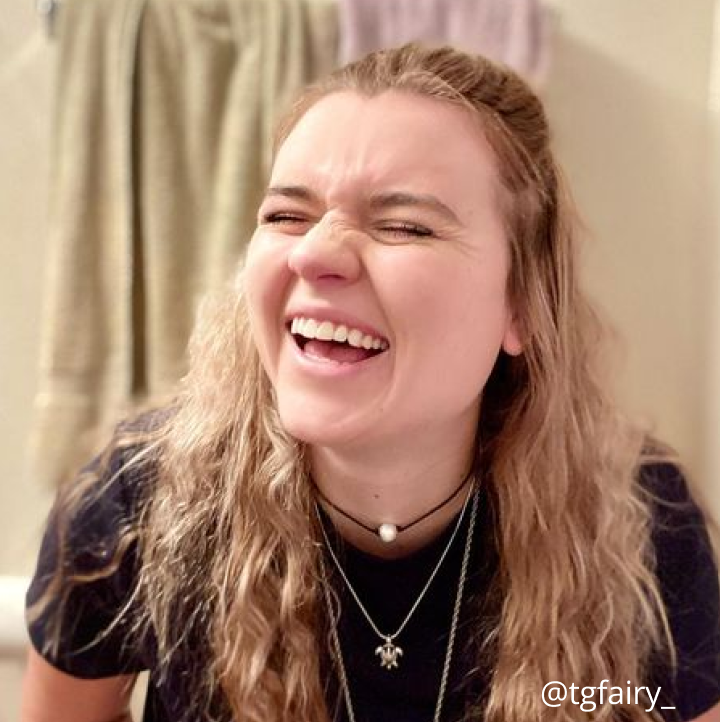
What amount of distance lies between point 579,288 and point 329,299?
0.93 feet

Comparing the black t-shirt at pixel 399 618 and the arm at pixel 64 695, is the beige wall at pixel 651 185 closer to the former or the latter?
the black t-shirt at pixel 399 618

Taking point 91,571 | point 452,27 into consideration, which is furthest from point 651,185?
point 91,571

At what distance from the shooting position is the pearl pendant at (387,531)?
63 centimetres

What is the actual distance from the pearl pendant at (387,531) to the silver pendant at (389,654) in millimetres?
88

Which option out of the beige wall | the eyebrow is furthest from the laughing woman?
the beige wall

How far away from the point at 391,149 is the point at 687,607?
49 centimetres

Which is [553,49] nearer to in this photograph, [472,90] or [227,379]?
[472,90]

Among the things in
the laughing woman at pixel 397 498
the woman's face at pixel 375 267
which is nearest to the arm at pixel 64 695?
the laughing woman at pixel 397 498

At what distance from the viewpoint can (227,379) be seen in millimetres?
689

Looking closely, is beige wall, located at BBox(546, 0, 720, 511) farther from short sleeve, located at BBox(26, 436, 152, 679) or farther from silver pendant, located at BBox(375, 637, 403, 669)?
short sleeve, located at BBox(26, 436, 152, 679)

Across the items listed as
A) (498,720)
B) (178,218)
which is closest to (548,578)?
(498,720)

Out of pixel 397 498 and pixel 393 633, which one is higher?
pixel 397 498

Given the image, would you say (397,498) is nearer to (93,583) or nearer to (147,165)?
(93,583)

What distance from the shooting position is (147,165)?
81cm
